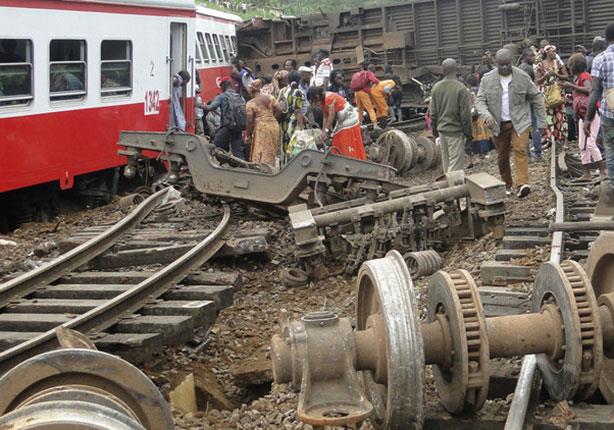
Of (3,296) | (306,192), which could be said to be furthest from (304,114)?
(3,296)

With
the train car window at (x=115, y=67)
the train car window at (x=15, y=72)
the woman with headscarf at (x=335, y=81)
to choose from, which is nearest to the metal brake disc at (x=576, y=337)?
the train car window at (x=15, y=72)

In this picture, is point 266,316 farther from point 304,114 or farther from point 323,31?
point 323,31

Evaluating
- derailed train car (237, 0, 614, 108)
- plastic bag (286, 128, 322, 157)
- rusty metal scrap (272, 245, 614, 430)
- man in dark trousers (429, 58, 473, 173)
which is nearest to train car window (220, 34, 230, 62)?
derailed train car (237, 0, 614, 108)

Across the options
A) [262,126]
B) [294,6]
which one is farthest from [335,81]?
[294,6]

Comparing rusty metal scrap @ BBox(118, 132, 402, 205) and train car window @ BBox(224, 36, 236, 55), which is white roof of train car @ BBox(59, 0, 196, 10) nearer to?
rusty metal scrap @ BBox(118, 132, 402, 205)

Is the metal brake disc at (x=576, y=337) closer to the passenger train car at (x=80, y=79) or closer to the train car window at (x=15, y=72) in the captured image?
the passenger train car at (x=80, y=79)

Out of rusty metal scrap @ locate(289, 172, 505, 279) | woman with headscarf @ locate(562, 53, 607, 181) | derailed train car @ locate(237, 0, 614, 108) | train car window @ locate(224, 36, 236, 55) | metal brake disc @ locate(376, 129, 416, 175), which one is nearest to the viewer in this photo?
rusty metal scrap @ locate(289, 172, 505, 279)

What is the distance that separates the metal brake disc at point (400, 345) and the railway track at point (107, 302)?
7.83 feet

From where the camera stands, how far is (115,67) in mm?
12836

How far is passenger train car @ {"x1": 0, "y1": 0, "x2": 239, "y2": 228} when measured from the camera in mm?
10477

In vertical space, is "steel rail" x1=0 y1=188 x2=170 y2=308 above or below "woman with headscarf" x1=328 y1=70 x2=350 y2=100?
below

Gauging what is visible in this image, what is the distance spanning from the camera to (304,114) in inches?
505

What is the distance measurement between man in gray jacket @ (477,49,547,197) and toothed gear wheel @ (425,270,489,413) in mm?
6322

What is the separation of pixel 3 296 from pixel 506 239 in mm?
4065
